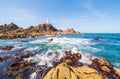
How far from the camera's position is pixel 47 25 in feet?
424

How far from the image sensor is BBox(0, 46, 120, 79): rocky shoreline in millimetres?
15570

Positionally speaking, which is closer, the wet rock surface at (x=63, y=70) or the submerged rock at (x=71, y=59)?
the wet rock surface at (x=63, y=70)

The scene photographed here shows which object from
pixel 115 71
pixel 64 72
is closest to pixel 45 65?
pixel 64 72

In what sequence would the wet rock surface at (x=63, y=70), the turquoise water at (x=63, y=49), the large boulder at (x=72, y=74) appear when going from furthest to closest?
the turquoise water at (x=63, y=49) < the wet rock surface at (x=63, y=70) < the large boulder at (x=72, y=74)

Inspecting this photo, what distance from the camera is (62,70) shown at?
53.1ft

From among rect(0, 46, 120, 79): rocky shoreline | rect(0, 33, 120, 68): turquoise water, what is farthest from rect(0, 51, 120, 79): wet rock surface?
rect(0, 33, 120, 68): turquoise water

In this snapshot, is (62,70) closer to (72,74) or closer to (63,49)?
(72,74)

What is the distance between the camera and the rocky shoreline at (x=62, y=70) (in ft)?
51.1

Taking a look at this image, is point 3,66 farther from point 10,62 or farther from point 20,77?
point 20,77

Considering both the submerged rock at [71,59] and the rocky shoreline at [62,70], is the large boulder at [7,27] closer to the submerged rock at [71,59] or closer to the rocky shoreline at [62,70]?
the rocky shoreline at [62,70]

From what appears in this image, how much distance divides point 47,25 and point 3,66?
11047 centimetres

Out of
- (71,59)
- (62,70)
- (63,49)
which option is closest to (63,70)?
(62,70)

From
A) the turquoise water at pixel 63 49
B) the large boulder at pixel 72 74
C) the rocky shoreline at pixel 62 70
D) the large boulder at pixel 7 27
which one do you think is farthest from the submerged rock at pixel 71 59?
the large boulder at pixel 7 27

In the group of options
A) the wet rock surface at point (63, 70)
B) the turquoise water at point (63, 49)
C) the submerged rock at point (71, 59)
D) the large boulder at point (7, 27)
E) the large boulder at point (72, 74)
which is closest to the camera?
the large boulder at point (72, 74)
